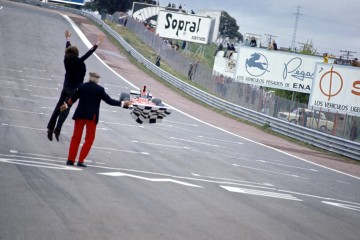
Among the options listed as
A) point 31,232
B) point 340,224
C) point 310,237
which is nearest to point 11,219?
point 31,232

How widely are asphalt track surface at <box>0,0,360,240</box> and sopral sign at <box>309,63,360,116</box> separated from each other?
12.7m

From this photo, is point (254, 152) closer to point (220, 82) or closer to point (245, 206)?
point (245, 206)

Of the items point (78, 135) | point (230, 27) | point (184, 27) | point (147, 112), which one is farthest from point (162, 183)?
point (230, 27)

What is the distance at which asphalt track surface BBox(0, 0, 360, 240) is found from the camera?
921cm

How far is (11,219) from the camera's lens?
842 cm

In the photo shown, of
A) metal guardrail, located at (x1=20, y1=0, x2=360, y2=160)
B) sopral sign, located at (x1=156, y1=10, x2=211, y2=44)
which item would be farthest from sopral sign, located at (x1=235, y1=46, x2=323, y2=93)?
sopral sign, located at (x1=156, y1=10, x2=211, y2=44)

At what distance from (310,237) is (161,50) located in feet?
182

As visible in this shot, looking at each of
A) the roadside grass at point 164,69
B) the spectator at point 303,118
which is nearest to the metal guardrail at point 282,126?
the roadside grass at point 164,69

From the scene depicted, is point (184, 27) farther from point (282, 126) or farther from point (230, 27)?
point (230, 27)

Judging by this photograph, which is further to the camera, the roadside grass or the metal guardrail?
the roadside grass

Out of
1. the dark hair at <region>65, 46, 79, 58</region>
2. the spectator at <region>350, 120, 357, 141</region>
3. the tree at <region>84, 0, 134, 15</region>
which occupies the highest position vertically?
the tree at <region>84, 0, 134, 15</region>

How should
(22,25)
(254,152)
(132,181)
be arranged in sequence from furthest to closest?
(22,25)
(254,152)
(132,181)

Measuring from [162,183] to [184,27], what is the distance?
2290 inches

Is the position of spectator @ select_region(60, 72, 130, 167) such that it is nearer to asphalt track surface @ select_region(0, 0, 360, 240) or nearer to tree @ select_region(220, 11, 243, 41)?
asphalt track surface @ select_region(0, 0, 360, 240)
